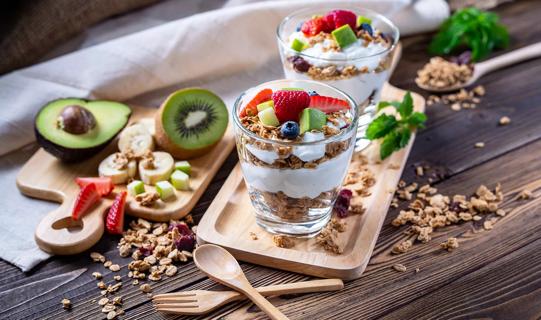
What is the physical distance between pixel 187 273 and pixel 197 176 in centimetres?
41

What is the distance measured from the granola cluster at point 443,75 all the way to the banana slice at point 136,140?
1.11 m

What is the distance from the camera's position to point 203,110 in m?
2.12

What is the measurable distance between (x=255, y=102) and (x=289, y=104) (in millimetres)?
143

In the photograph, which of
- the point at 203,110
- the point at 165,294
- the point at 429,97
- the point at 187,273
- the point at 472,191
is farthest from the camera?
the point at 429,97

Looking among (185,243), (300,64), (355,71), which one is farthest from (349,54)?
(185,243)

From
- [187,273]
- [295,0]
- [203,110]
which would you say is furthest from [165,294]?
[295,0]

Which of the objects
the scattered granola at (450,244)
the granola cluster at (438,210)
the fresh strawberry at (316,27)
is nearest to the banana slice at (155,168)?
the fresh strawberry at (316,27)

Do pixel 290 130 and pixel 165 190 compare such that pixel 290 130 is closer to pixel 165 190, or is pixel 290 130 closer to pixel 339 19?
pixel 165 190

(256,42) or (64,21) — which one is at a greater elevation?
(64,21)

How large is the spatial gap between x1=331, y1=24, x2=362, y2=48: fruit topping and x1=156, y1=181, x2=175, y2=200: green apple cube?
2.29ft

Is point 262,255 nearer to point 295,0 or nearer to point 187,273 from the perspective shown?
point 187,273

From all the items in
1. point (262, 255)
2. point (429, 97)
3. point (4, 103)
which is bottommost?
point (429, 97)

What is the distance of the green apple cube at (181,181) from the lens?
6.39 feet

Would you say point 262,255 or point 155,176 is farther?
point 155,176
